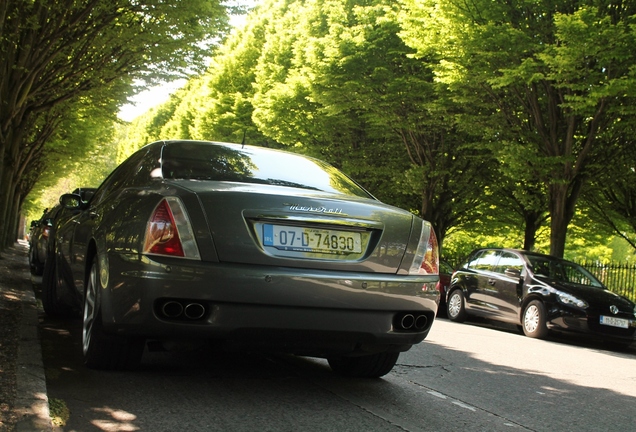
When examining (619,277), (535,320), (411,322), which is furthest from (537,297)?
(619,277)

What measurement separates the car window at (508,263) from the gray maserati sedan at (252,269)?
940cm

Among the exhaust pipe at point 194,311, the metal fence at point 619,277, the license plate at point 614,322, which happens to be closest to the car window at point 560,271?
the license plate at point 614,322

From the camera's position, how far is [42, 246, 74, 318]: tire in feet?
26.0

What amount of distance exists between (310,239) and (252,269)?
0.41 metres

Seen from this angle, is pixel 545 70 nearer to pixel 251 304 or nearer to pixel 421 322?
pixel 421 322

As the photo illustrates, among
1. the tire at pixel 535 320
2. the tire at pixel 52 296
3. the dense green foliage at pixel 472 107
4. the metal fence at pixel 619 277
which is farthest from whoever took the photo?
the metal fence at pixel 619 277

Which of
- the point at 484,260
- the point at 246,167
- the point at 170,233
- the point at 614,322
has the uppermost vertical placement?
the point at 246,167

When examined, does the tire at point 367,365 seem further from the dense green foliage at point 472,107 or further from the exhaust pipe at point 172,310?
the dense green foliage at point 472,107

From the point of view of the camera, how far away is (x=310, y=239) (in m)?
4.62

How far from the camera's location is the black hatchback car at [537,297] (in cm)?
1253

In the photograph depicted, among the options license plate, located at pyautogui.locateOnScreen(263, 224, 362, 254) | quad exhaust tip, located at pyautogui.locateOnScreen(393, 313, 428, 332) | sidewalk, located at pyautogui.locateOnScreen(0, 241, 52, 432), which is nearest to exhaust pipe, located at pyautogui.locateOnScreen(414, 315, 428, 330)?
quad exhaust tip, located at pyautogui.locateOnScreen(393, 313, 428, 332)

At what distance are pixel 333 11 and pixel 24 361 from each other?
82.7 feet

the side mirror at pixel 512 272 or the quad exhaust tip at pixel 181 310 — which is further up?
the side mirror at pixel 512 272

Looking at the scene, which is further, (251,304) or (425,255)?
(425,255)
